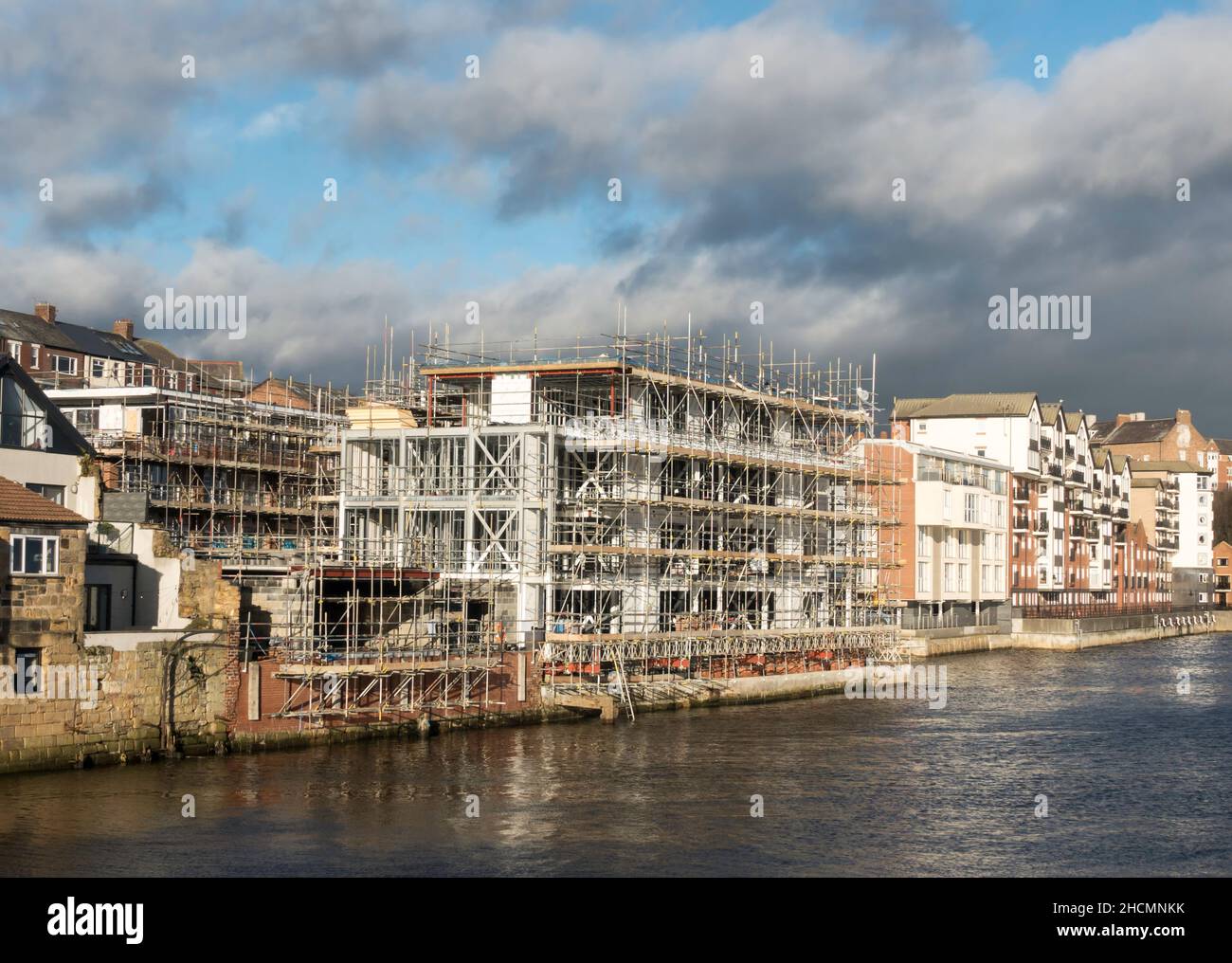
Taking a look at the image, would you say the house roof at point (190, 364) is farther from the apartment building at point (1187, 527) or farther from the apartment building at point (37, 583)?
the apartment building at point (1187, 527)

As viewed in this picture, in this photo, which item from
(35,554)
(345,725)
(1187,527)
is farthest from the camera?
(1187,527)

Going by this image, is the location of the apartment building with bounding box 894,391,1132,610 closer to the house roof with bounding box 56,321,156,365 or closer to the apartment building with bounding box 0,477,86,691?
the house roof with bounding box 56,321,156,365

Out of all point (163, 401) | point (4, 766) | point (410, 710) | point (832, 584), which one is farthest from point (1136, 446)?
A: point (4, 766)

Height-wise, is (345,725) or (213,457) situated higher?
(213,457)

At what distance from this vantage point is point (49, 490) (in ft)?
154

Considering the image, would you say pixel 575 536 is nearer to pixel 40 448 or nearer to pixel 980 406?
pixel 40 448

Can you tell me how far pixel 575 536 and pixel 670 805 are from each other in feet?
71.8

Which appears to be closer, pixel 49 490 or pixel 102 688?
pixel 102 688

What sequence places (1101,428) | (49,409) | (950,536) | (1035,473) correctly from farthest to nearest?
(1101,428)
(1035,473)
(950,536)
(49,409)

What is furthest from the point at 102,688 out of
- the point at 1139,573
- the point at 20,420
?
the point at 1139,573

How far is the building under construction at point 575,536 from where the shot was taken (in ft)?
165

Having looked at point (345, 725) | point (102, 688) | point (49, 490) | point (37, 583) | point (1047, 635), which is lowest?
point (1047, 635)

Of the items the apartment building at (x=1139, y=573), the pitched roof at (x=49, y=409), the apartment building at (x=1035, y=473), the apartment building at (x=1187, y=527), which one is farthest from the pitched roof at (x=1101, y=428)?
the pitched roof at (x=49, y=409)

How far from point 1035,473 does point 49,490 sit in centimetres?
8289
